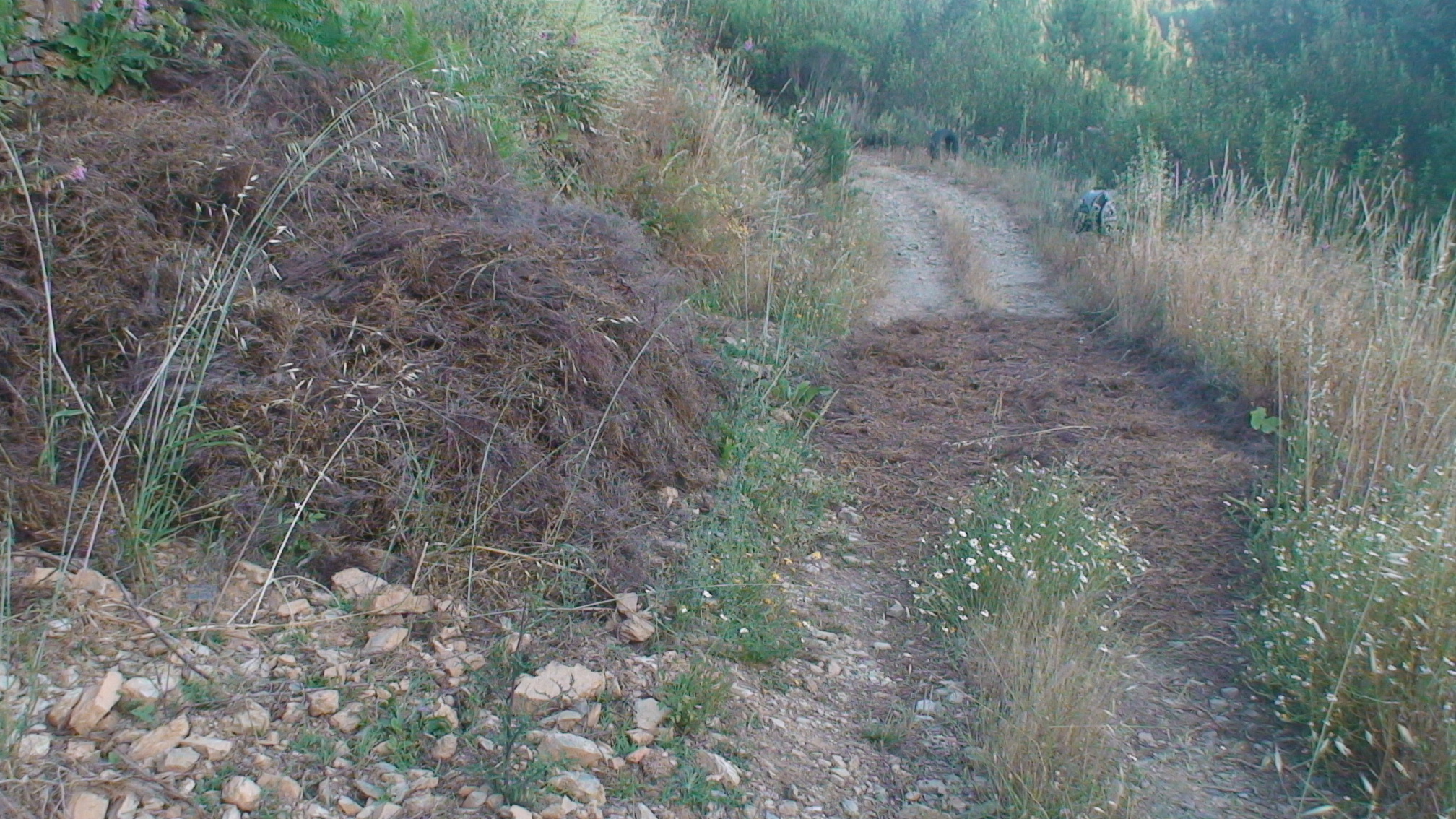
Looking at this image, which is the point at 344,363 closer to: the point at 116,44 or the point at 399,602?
the point at 399,602

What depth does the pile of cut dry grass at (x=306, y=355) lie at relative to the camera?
303 centimetres

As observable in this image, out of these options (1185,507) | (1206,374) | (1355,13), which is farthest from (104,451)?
(1355,13)

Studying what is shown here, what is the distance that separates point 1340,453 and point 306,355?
4016mm

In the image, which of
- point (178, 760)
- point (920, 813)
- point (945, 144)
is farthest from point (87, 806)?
point (945, 144)

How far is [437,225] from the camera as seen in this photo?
411cm

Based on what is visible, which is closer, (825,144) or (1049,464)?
(1049,464)

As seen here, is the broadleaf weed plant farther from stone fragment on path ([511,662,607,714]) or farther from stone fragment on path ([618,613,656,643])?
stone fragment on path ([511,662,607,714])

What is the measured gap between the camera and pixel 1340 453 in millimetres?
4316

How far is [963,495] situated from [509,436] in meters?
2.13

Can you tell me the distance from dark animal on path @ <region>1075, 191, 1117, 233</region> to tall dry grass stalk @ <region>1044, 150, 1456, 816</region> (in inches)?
47.8

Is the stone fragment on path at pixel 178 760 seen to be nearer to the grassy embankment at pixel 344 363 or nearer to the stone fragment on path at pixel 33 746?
the stone fragment on path at pixel 33 746

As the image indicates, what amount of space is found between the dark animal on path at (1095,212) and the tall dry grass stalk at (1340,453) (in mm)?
1214

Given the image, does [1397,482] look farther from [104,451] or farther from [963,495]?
[104,451]

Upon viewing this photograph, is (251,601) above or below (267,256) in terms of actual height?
below
